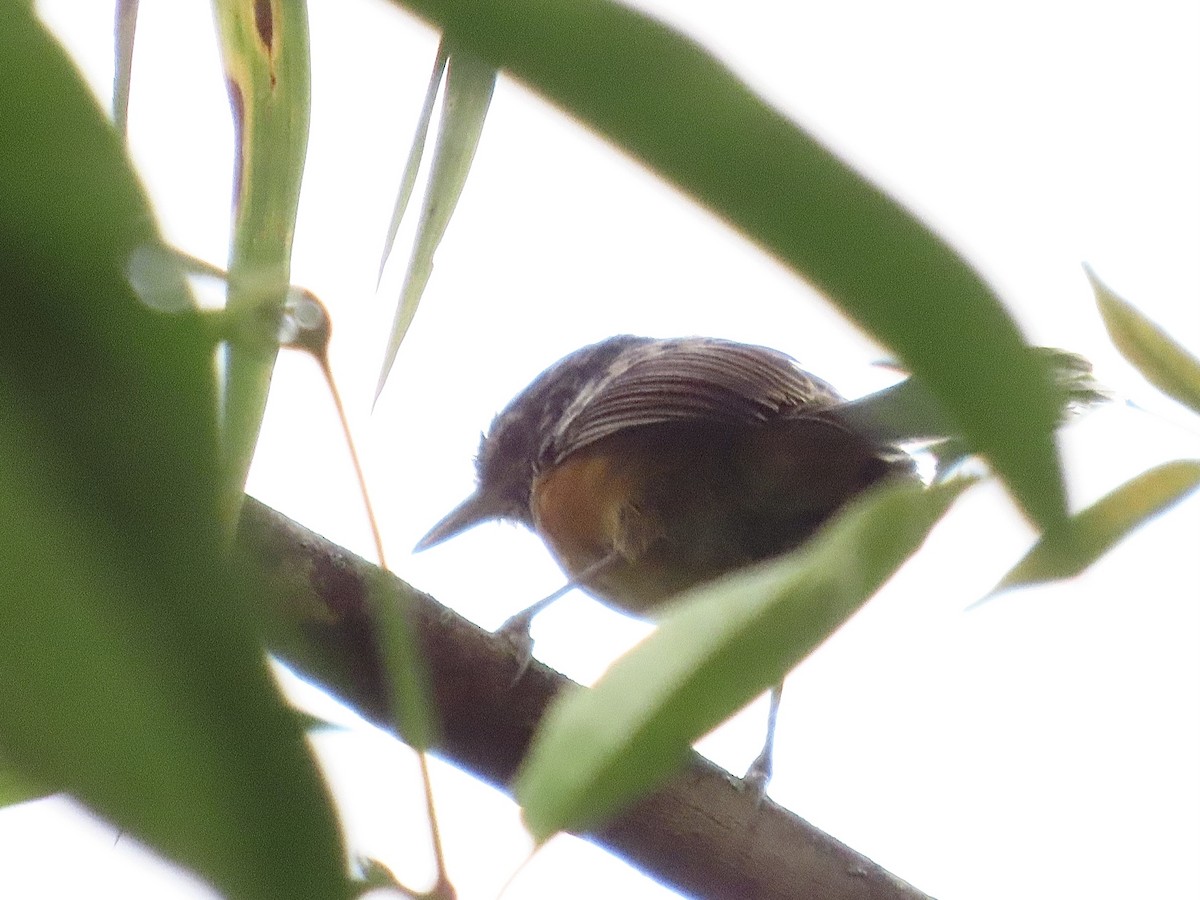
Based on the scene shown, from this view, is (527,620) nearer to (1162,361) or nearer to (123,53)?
(123,53)

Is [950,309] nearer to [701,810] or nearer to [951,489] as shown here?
[951,489]

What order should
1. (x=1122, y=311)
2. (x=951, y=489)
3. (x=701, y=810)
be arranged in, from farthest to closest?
1. (x=701, y=810)
2. (x=1122, y=311)
3. (x=951, y=489)

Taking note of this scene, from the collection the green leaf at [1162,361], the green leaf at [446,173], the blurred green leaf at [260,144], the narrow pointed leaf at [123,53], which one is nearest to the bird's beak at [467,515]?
the green leaf at [446,173]

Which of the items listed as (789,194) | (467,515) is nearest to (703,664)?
(789,194)

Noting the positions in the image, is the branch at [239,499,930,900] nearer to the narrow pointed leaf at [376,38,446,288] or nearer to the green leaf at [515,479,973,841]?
the narrow pointed leaf at [376,38,446,288]

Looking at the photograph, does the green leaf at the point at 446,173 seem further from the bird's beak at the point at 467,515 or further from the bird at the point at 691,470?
the bird's beak at the point at 467,515

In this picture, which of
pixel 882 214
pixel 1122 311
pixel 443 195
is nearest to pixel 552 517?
pixel 443 195
